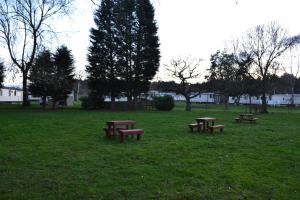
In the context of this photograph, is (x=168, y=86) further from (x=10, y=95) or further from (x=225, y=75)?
(x=10, y=95)

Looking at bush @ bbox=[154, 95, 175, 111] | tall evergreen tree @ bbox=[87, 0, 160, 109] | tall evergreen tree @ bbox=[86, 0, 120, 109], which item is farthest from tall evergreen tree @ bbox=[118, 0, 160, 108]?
bush @ bbox=[154, 95, 175, 111]

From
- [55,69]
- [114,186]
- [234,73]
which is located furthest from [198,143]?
[234,73]

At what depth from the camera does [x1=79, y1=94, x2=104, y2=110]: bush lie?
125ft

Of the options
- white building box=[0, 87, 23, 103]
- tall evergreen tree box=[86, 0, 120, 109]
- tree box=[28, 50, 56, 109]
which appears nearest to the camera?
tree box=[28, 50, 56, 109]

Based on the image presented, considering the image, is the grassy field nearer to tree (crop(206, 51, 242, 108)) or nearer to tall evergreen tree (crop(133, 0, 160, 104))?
tall evergreen tree (crop(133, 0, 160, 104))

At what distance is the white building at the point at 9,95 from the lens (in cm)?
6019

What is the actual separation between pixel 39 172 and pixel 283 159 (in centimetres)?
600

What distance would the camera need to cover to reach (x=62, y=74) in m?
35.8

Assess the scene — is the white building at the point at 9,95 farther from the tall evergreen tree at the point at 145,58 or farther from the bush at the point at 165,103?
the bush at the point at 165,103

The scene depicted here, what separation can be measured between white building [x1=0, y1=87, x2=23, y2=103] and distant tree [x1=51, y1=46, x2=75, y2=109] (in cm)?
2378

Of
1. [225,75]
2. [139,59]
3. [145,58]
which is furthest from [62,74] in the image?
[225,75]

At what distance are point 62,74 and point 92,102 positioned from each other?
4669 mm

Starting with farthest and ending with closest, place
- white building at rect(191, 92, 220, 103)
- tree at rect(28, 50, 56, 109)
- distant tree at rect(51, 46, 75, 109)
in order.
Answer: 1. white building at rect(191, 92, 220, 103)
2. distant tree at rect(51, 46, 75, 109)
3. tree at rect(28, 50, 56, 109)

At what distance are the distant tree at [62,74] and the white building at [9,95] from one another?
23.8 m
